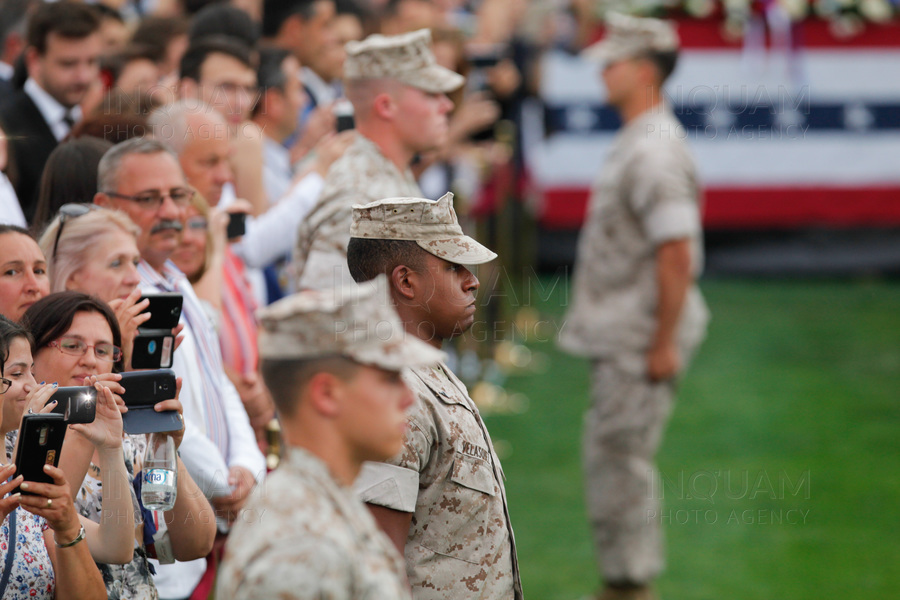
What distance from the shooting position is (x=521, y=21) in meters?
11.1

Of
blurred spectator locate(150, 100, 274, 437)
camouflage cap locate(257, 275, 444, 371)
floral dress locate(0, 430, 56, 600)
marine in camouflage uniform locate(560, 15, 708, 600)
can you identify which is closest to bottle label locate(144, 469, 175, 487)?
floral dress locate(0, 430, 56, 600)

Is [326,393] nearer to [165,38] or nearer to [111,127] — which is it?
[111,127]

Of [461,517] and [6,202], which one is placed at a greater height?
[6,202]

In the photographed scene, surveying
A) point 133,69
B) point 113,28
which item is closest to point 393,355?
point 133,69

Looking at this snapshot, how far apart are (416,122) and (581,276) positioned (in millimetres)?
1806

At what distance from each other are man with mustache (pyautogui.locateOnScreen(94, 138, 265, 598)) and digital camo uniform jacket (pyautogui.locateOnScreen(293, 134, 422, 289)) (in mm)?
617

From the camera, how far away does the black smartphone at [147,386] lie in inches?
105

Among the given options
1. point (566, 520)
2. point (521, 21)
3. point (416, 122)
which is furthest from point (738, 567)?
point (521, 21)

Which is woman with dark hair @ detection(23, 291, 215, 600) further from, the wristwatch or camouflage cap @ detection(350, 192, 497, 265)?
camouflage cap @ detection(350, 192, 497, 265)

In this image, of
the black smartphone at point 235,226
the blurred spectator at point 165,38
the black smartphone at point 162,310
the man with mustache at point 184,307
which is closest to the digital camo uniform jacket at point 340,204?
the black smartphone at point 235,226

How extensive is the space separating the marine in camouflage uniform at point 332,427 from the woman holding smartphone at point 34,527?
1.82ft

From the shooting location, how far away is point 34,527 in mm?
2557

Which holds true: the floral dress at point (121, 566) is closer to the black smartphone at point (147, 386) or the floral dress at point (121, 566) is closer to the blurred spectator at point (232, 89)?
the black smartphone at point (147, 386)

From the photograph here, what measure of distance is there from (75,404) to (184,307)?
3.69ft
